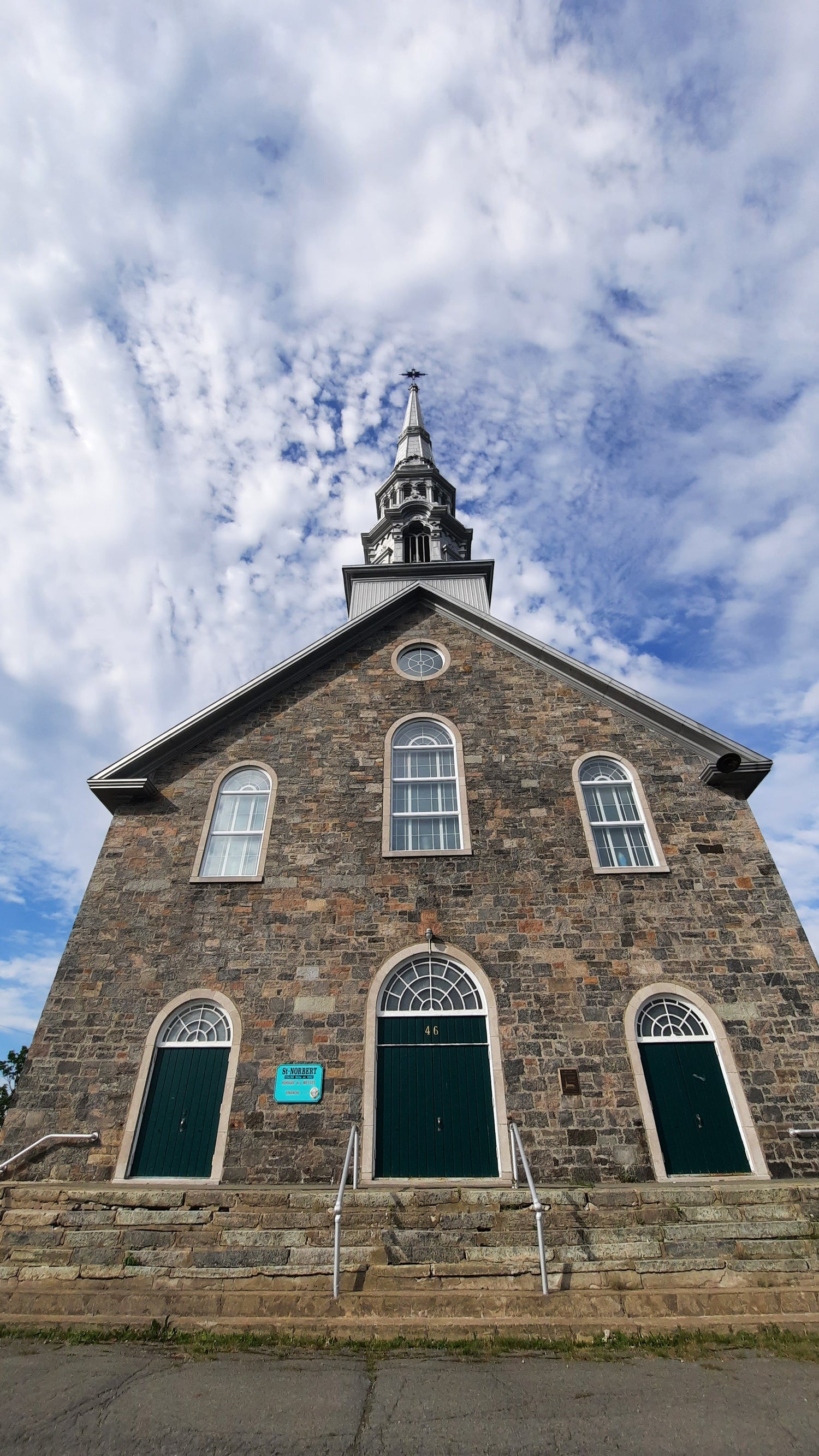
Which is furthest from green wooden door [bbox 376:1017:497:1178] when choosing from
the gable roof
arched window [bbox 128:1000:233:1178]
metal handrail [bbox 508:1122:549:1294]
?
the gable roof

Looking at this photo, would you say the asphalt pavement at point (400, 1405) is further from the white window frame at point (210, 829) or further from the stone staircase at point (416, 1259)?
the white window frame at point (210, 829)

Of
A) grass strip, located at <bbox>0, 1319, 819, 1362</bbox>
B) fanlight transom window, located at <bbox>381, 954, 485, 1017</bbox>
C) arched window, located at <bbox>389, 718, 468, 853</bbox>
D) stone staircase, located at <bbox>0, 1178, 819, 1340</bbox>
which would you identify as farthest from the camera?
arched window, located at <bbox>389, 718, 468, 853</bbox>

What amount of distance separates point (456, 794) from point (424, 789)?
0.58 m

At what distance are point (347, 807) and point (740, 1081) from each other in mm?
7023

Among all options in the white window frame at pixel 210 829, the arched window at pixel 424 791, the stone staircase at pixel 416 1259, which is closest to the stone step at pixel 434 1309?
the stone staircase at pixel 416 1259

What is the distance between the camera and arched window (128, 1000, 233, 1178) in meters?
9.09

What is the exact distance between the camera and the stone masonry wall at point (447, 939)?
9.11 m

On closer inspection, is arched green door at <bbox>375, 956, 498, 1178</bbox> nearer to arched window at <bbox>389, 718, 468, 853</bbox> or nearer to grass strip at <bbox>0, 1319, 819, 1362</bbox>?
arched window at <bbox>389, 718, 468, 853</bbox>

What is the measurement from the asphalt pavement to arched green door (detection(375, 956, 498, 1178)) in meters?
3.18

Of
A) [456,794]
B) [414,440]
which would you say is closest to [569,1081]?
[456,794]

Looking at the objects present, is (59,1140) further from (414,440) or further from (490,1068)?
(414,440)

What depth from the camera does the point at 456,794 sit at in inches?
473

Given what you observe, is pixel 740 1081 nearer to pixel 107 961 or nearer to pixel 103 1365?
pixel 103 1365

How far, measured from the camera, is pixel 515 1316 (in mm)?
6387
